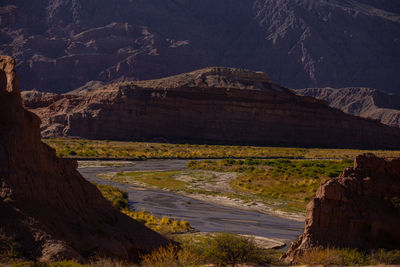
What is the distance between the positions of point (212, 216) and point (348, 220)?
14.6 m

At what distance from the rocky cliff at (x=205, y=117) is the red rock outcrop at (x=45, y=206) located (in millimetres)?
87757

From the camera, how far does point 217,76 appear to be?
124250 mm

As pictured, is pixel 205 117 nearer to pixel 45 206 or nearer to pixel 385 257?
pixel 385 257

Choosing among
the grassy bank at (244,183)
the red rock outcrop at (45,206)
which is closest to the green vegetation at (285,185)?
the grassy bank at (244,183)

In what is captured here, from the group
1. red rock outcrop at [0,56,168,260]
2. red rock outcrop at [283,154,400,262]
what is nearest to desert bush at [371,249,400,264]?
red rock outcrop at [283,154,400,262]

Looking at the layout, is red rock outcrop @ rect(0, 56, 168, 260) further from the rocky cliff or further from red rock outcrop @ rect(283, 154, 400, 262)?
the rocky cliff

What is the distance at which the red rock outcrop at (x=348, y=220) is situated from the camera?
16391mm

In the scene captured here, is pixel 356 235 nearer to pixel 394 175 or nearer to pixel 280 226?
pixel 394 175

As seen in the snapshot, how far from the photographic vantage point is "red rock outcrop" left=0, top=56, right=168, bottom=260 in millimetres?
12836

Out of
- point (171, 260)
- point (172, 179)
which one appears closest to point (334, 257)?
point (171, 260)

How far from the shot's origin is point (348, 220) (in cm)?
1658

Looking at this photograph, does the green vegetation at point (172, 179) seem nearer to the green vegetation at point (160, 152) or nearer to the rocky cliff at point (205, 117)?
the green vegetation at point (160, 152)

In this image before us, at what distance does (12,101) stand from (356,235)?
1042 cm

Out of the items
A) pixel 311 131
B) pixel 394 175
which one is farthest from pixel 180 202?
pixel 311 131
